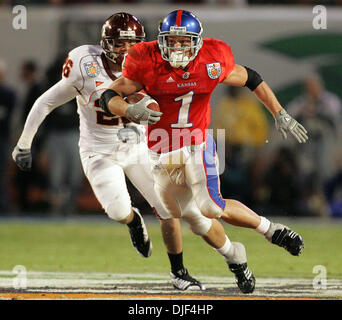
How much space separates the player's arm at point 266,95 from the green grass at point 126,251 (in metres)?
1.11

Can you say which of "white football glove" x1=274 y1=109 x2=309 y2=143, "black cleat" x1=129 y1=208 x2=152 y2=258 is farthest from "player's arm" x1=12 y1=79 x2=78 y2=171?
"white football glove" x1=274 y1=109 x2=309 y2=143

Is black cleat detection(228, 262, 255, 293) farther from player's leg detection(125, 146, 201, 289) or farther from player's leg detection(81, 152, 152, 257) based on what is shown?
player's leg detection(81, 152, 152, 257)

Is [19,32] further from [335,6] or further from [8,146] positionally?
Answer: [335,6]

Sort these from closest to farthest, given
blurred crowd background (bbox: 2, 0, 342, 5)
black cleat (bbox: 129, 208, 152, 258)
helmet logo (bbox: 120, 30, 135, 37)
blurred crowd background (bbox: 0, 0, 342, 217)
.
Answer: helmet logo (bbox: 120, 30, 135, 37) < black cleat (bbox: 129, 208, 152, 258) < blurred crowd background (bbox: 0, 0, 342, 217) < blurred crowd background (bbox: 2, 0, 342, 5)

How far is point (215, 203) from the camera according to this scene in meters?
4.84

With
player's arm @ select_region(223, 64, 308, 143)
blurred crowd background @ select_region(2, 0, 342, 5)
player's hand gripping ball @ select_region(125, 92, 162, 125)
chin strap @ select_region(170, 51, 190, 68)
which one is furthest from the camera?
blurred crowd background @ select_region(2, 0, 342, 5)

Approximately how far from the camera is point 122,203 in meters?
5.61

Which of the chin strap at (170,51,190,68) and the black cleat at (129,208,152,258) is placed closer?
the chin strap at (170,51,190,68)

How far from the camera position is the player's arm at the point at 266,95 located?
5059mm

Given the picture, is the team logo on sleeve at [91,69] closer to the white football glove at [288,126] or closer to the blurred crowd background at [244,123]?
the white football glove at [288,126]

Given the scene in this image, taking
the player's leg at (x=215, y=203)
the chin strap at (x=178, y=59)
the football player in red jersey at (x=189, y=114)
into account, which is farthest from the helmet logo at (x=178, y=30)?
the player's leg at (x=215, y=203)

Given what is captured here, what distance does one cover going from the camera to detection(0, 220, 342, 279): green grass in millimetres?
6082

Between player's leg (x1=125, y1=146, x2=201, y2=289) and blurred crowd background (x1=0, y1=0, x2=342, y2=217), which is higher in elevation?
blurred crowd background (x1=0, y1=0, x2=342, y2=217)

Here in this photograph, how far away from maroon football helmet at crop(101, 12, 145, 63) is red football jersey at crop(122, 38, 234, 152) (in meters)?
0.54
